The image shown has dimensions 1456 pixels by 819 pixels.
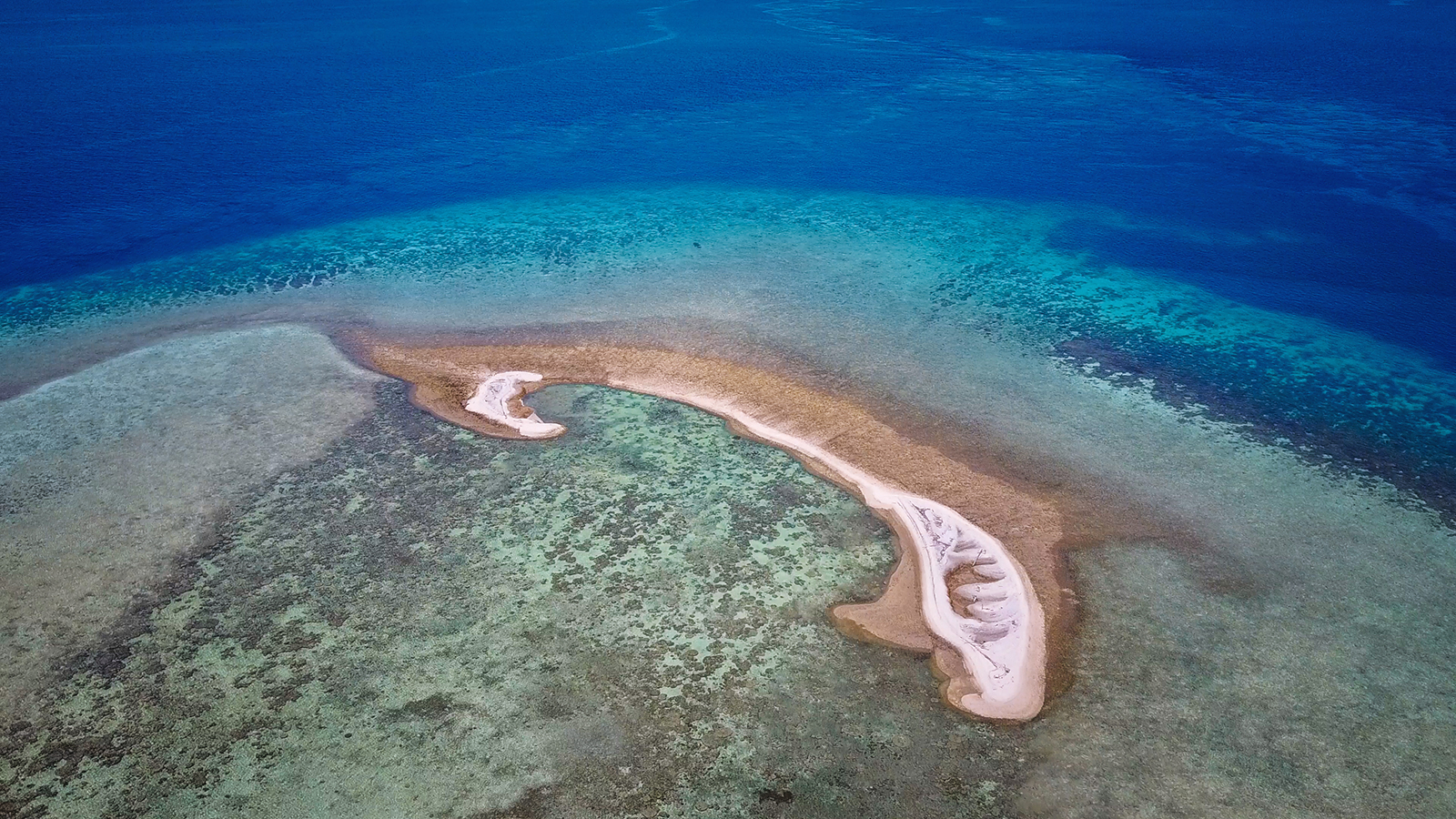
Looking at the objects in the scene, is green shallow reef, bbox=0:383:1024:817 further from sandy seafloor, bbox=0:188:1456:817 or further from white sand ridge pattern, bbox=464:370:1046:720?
white sand ridge pattern, bbox=464:370:1046:720

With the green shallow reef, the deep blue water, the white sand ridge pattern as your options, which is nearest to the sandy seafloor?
the green shallow reef

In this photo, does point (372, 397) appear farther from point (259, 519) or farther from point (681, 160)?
point (681, 160)

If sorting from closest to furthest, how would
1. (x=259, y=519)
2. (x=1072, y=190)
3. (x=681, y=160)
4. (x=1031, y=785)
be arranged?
(x=1031, y=785) → (x=259, y=519) → (x=1072, y=190) → (x=681, y=160)

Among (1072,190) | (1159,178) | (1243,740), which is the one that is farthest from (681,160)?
(1243,740)

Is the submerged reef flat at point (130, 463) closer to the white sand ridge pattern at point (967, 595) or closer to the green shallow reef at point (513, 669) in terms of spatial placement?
the green shallow reef at point (513, 669)

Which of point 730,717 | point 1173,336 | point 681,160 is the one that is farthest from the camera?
point 681,160

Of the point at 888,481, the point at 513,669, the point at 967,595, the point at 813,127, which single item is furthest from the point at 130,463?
the point at 813,127

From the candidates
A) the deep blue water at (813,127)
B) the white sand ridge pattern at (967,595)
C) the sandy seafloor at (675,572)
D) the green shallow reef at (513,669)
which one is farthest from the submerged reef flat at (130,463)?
the deep blue water at (813,127)
